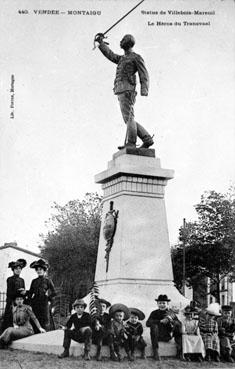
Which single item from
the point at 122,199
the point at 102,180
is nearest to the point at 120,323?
the point at 122,199

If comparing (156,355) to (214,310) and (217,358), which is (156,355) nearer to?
(217,358)

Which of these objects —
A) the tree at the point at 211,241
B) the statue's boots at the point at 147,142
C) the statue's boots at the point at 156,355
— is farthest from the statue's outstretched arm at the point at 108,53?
the tree at the point at 211,241

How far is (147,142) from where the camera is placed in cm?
1005

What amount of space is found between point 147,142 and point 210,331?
3.62 metres

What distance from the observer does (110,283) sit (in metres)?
9.17

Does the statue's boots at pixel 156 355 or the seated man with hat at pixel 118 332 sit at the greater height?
the seated man with hat at pixel 118 332

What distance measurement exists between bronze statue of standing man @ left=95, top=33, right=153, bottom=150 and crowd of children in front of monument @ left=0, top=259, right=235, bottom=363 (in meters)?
2.94

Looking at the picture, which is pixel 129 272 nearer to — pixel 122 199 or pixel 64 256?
pixel 122 199

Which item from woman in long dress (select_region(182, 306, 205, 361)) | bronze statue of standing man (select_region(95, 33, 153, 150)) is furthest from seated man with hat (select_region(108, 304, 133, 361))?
bronze statue of standing man (select_region(95, 33, 153, 150))

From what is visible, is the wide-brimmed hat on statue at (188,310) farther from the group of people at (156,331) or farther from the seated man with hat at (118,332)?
the seated man with hat at (118,332)

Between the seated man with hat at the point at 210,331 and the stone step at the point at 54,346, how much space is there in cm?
47

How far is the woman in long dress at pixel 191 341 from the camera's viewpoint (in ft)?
25.4

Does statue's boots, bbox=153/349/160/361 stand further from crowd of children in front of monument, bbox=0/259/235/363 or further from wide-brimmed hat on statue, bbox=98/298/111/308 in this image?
wide-brimmed hat on statue, bbox=98/298/111/308

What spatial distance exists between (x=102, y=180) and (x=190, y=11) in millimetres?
3282
